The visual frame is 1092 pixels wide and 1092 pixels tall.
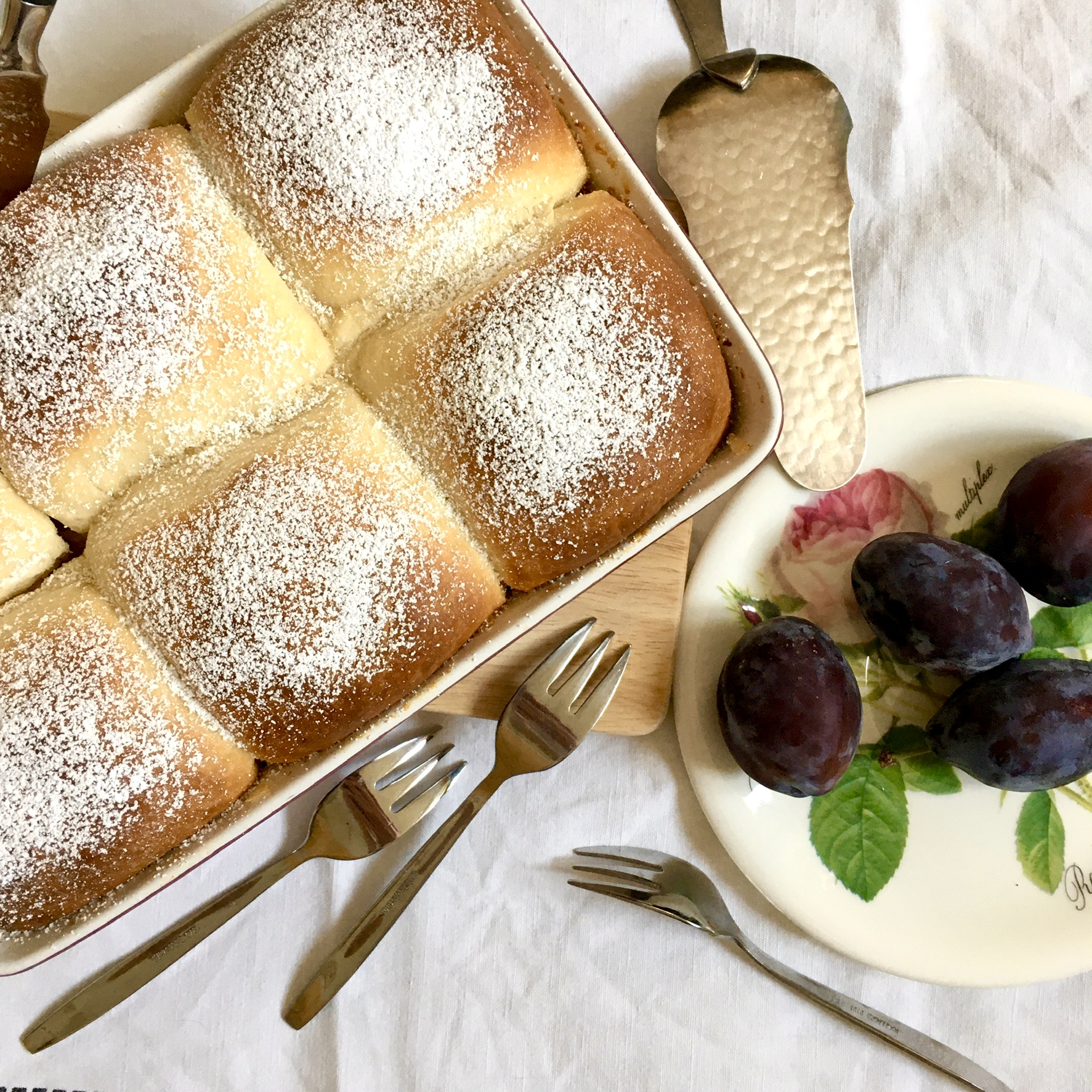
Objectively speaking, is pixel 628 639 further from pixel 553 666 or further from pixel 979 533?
pixel 979 533

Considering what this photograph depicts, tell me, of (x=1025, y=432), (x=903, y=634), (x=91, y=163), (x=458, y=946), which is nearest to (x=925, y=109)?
(x=1025, y=432)

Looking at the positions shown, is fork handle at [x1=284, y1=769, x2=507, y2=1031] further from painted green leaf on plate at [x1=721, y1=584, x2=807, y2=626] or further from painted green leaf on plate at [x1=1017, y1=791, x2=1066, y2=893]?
painted green leaf on plate at [x1=1017, y1=791, x2=1066, y2=893]

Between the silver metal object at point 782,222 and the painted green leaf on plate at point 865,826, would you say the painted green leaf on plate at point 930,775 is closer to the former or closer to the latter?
the painted green leaf on plate at point 865,826

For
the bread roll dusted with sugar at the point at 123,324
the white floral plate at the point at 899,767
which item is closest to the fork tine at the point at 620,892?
the white floral plate at the point at 899,767

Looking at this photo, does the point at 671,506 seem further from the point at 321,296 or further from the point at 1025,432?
the point at 1025,432

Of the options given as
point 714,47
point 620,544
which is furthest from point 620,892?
point 714,47

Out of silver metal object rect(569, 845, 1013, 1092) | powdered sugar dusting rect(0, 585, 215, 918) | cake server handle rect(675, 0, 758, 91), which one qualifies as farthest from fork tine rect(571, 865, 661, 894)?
cake server handle rect(675, 0, 758, 91)
